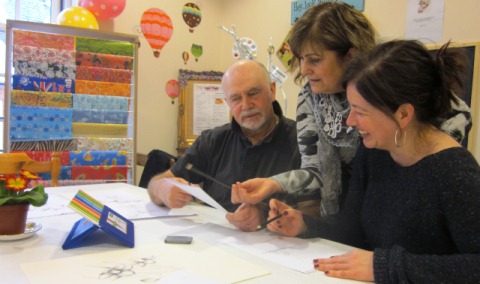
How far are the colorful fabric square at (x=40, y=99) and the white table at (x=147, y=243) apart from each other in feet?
5.64

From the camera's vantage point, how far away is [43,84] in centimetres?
286

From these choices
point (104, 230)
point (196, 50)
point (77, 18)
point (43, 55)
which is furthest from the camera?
point (196, 50)

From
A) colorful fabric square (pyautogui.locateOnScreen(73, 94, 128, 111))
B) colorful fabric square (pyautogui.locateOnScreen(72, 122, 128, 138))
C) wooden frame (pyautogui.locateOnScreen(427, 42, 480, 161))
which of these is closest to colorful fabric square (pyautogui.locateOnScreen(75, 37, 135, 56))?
colorful fabric square (pyautogui.locateOnScreen(73, 94, 128, 111))


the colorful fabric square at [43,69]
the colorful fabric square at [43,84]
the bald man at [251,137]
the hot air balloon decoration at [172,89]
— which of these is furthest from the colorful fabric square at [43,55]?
the bald man at [251,137]

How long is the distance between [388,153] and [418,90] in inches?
8.6

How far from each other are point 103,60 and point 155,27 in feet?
2.31

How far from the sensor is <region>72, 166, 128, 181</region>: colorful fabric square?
2.99 m

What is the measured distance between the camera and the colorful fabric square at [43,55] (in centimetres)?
277

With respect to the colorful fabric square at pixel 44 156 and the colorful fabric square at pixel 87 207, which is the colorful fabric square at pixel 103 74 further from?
the colorful fabric square at pixel 87 207

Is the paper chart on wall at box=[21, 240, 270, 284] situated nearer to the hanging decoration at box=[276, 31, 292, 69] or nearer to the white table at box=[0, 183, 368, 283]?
the white table at box=[0, 183, 368, 283]

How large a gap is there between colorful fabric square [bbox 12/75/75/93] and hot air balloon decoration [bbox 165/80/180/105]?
1019 millimetres

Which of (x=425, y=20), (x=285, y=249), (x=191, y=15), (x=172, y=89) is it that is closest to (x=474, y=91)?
(x=425, y=20)

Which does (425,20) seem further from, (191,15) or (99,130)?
(99,130)

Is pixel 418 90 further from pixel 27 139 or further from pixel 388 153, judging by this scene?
pixel 27 139
